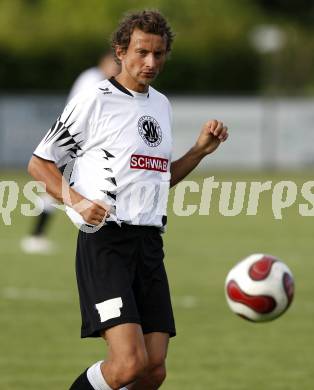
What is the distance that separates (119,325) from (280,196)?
711 inches

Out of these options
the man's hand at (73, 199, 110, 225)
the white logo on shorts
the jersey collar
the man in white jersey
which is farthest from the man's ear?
the white logo on shorts

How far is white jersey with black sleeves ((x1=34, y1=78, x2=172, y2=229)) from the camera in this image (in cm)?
617

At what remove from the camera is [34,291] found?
1185 cm

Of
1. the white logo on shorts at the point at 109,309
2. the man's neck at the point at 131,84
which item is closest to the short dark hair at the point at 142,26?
the man's neck at the point at 131,84

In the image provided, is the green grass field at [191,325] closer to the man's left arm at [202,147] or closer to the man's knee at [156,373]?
the man's knee at [156,373]

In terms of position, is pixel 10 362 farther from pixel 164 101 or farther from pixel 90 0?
pixel 90 0

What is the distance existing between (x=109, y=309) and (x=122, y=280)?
172mm

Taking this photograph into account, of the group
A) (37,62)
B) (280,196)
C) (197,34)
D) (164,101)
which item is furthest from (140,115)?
(197,34)

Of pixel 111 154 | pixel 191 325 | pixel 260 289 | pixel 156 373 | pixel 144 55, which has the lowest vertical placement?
pixel 191 325

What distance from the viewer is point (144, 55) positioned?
6227 millimetres

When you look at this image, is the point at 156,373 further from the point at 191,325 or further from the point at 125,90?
the point at 191,325

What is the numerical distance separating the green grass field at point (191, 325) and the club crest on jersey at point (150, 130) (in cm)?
211

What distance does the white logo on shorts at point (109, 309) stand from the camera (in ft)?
19.7

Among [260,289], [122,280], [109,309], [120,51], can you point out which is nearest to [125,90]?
[120,51]
